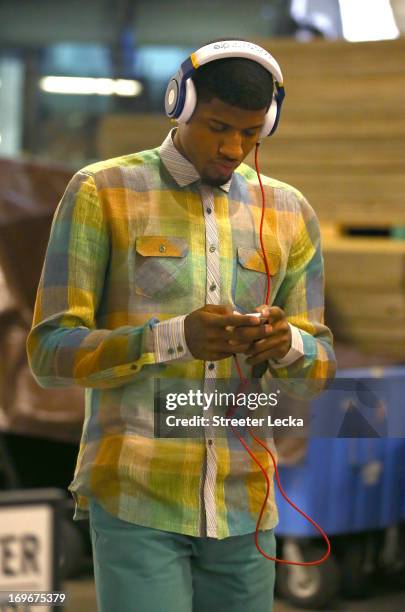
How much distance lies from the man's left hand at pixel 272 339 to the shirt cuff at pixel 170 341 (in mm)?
87

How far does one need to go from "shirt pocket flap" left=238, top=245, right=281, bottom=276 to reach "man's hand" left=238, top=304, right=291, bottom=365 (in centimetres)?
16

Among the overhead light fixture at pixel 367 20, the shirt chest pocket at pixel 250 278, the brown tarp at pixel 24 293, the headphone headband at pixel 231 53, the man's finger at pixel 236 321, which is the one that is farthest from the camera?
the brown tarp at pixel 24 293

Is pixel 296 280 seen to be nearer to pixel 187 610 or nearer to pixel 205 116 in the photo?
pixel 205 116

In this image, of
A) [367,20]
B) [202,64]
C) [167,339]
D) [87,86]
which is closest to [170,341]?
[167,339]

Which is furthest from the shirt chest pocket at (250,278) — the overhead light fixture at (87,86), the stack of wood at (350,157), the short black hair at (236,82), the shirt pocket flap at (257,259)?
the overhead light fixture at (87,86)

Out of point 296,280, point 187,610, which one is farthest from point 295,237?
point 187,610

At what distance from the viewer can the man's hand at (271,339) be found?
155 centimetres

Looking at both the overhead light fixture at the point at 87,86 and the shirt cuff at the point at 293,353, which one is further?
the overhead light fixture at the point at 87,86

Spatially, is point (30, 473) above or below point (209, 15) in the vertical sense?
below

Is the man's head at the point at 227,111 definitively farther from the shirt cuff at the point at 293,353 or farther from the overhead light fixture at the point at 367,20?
the overhead light fixture at the point at 367,20

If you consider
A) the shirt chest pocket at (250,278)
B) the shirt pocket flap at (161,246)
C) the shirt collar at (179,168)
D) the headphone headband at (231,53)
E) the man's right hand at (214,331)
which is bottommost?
the man's right hand at (214,331)

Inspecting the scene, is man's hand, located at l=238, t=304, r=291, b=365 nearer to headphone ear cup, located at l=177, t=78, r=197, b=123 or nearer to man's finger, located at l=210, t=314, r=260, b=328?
man's finger, located at l=210, t=314, r=260, b=328

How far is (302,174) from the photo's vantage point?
3.89 meters

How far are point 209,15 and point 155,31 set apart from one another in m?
0.37
